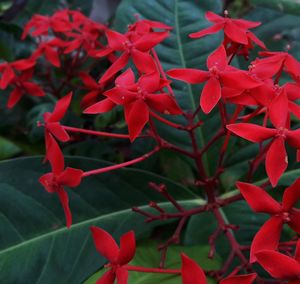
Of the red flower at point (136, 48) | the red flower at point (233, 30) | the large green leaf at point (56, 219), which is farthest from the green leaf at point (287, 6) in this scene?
the large green leaf at point (56, 219)

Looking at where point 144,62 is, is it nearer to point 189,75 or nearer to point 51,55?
point 189,75

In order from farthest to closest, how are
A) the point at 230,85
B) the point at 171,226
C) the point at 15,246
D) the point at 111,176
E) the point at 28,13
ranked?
the point at 28,13, the point at 171,226, the point at 111,176, the point at 15,246, the point at 230,85

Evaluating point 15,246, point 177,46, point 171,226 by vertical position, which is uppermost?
point 177,46

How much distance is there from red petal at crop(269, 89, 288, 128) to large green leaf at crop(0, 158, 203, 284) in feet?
1.07

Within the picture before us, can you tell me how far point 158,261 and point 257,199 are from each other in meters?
0.30

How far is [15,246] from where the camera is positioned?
81 cm

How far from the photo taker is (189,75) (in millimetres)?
730

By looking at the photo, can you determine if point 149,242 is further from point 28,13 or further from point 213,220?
point 28,13

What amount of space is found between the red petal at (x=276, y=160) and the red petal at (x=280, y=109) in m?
0.02

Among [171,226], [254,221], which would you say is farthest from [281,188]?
[171,226]

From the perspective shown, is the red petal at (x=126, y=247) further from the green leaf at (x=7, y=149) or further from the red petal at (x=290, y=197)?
the green leaf at (x=7, y=149)

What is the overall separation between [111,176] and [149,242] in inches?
5.6

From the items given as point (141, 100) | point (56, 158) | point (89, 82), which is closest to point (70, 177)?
point (56, 158)

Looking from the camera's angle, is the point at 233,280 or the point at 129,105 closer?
the point at 233,280
